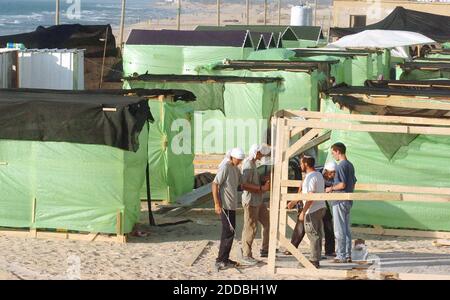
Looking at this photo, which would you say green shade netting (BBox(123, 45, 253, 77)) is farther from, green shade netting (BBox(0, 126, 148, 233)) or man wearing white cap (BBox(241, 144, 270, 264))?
man wearing white cap (BBox(241, 144, 270, 264))

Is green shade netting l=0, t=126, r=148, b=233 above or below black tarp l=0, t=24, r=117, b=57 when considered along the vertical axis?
below

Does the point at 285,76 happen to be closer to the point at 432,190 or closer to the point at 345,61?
the point at 345,61

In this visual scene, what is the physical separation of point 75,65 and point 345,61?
36.1 ft

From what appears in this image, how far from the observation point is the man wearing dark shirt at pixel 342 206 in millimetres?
11844

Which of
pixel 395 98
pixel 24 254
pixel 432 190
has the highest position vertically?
pixel 395 98

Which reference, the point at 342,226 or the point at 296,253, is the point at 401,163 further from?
the point at 296,253

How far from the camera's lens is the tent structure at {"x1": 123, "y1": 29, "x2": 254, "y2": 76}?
30.5 m

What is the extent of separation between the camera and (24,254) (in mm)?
12453

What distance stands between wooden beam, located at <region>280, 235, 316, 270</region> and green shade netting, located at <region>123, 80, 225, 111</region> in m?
9.33

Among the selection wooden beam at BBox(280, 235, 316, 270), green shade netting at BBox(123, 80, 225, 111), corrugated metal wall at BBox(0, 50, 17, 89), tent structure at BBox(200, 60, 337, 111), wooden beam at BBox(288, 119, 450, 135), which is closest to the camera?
wooden beam at BBox(288, 119, 450, 135)

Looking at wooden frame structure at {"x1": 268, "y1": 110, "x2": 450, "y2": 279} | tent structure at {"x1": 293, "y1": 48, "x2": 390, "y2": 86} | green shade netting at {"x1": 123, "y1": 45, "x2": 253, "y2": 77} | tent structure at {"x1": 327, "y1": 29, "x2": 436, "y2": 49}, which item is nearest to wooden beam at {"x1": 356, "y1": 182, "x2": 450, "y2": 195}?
wooden frame structure at {"x1": 268, "y1": 110, "x2": 450, "y2": 279}

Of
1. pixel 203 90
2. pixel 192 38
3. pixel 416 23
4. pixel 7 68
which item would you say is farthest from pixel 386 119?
pixel 416 23

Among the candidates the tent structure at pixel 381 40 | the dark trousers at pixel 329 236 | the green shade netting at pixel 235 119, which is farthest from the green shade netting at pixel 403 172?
the tent structure at pixel 381 40
